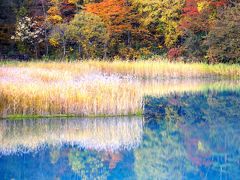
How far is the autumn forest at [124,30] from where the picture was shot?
24.1 m

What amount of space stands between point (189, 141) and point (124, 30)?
19.4 m

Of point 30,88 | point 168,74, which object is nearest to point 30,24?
point 168,74

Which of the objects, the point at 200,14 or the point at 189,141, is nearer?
the point at 189,141

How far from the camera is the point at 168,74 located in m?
19.9

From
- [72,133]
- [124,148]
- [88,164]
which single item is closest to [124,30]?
[72,133]

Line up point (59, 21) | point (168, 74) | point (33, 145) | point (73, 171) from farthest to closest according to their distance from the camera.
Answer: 1. point (59, 21)
2. point (168, 74)
3. point (33, 145)
4. point (73, 171)

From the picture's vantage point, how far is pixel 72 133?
8.69 m

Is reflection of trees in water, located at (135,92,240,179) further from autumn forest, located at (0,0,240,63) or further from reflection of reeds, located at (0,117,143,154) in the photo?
autumn forest, located at (0,0,240,63)

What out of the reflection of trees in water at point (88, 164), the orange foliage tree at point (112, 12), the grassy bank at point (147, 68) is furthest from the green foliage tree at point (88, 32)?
the reflection of trees in water at point (88, 164)

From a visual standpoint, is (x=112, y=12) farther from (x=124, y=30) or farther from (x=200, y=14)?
(x=200, y=14)

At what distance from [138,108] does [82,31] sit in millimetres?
14934

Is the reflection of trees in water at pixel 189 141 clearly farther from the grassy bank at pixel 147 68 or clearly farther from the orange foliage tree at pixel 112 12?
the orange foliage tree at pixel 112 12

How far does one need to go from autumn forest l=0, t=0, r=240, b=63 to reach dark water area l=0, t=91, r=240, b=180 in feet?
44.7

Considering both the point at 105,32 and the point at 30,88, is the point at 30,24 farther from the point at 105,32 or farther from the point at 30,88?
the point at 30,88
